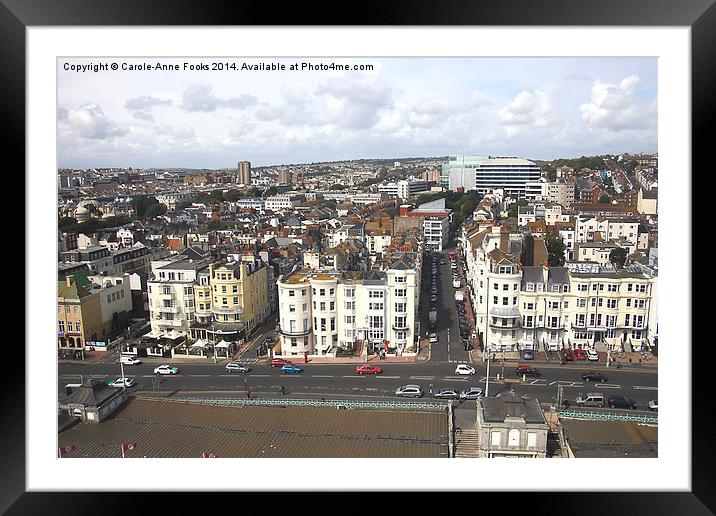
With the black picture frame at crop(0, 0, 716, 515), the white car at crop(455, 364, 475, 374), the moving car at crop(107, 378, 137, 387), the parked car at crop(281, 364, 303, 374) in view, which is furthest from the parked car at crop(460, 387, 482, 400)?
the moving car at crop(107, 378, 137, 387)

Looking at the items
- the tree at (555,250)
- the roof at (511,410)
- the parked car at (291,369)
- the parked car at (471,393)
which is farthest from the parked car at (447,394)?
the tree at (555,250)

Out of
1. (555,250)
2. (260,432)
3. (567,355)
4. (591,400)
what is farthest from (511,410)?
(555,250)

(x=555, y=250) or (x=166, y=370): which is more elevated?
(x=555, y=250)

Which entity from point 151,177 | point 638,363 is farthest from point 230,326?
point 638,363

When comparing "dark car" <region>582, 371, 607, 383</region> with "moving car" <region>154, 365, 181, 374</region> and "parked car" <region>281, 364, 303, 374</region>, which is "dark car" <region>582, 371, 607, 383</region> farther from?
"moving car" <region>154, 365, 181, 374</region>

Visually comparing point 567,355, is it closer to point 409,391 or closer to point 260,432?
point 409,391

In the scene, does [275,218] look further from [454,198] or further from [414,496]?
[414,496]

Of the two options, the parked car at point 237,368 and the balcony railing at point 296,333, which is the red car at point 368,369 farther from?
the parked car at point 237,368
